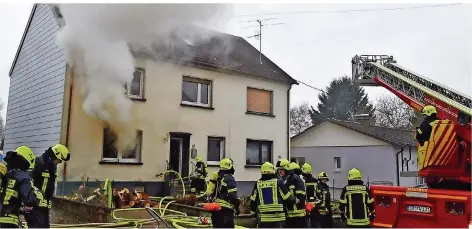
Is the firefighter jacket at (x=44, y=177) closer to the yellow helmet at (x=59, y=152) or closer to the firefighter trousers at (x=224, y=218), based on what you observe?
the yellow helmet at (x=59, y=152)

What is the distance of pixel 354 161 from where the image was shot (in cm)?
2328

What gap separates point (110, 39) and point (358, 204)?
834 centimetres

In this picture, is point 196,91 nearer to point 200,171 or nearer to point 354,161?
point 200,171

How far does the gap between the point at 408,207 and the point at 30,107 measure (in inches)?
529

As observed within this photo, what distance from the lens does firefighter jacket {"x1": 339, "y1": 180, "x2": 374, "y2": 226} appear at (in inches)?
294

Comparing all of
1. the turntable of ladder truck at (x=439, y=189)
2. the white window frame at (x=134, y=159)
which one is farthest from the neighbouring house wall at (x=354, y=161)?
the turntable of ladder truck at (x=439, y=189)

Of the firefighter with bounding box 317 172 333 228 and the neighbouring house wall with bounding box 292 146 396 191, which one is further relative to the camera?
the neighbouring house wall with bounding box 292 146 396 191

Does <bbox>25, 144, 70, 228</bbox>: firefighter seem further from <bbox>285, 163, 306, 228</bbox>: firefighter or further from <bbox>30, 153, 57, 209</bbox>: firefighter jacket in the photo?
<bbox>285, 163, 306, 228</bbox>: firefighter

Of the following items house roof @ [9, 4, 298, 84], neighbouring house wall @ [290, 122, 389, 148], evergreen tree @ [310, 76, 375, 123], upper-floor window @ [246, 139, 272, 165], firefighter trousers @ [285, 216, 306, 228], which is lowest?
firefighter trousers @ [285, 216, 306, 228]

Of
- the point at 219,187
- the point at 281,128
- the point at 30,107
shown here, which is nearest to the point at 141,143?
the point at 30,107

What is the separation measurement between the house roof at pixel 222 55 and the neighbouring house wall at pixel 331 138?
21.6ft

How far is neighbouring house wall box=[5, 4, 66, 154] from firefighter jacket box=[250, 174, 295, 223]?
8485 millimetres

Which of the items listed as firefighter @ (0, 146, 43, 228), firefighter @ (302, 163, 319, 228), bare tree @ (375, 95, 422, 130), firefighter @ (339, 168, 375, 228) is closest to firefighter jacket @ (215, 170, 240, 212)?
firefighter @ (339, 168, 375, 228)

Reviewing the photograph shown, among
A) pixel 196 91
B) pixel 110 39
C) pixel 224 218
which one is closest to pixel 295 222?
pixel 224 218
